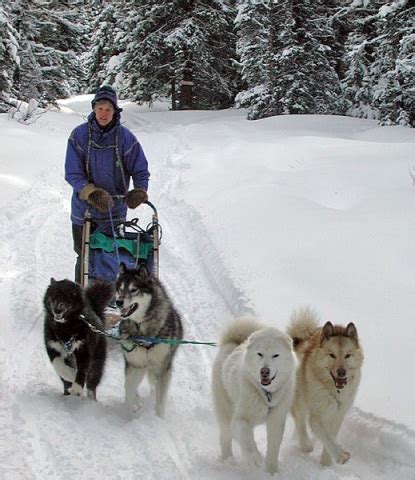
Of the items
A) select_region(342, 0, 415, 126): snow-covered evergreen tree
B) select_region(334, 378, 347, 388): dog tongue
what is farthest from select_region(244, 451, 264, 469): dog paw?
select_region(342, 0, 415, 126): snow-covered evergreen tree

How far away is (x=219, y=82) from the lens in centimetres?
2397

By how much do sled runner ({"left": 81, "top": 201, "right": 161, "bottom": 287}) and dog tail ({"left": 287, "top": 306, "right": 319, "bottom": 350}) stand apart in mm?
1536

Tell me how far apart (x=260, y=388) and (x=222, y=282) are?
12.2 ft

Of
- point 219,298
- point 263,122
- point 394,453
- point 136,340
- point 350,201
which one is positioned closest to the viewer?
point 394,453

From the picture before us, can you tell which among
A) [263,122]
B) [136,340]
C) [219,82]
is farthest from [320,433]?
[219,82]

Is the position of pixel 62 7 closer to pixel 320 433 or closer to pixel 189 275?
pixel 189 275

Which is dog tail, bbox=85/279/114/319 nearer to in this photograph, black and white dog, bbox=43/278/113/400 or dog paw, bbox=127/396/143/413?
black and white dog, bbox=43/278/113/400

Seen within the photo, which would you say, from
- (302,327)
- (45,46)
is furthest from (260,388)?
(45,46)

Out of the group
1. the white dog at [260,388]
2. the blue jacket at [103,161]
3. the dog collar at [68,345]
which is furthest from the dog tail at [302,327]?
the blue jacket at [103,161]

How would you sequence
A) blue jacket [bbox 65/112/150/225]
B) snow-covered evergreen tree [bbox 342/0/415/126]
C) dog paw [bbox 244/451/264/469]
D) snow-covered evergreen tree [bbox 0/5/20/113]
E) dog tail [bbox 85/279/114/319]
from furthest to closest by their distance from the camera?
snow-covered evergreen tree [bbox 0/5/20/113]
snow-covered evergreen tree [bbox 342/0/415/126]
blue jacket [bbox 65/112/150/225]
dog tail [bbox 85/279/114/319]
dog paw [bbox 244/451/264/469]

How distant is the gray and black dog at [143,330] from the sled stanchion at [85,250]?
1019 millimetres

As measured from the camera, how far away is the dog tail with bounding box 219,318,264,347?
13.3 feet

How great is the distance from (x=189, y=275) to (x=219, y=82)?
1768 cm

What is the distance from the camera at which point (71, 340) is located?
4441 mm
